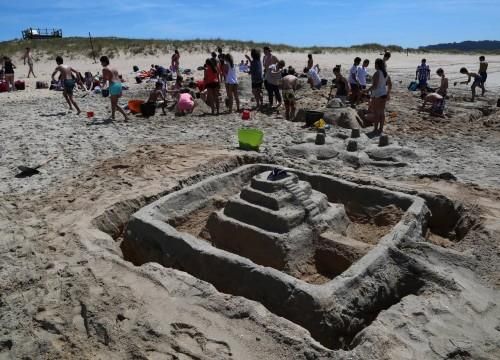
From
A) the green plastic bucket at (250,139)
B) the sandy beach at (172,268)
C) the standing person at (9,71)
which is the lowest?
the sandy beach at (172,268)

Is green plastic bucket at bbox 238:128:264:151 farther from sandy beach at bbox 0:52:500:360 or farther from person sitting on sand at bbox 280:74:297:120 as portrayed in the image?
person sitting on sand at bbox 280:74:297:120

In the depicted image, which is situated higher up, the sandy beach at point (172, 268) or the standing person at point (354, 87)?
the standing person at point (354, 87)

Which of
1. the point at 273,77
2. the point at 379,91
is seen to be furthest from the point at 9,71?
the point at 379,91

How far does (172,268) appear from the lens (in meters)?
4.35

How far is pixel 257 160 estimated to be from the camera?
23.7 ft

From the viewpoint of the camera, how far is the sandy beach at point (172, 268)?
318 centimetres

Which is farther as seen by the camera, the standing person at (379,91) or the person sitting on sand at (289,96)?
the person sitting on sand at (289,96)

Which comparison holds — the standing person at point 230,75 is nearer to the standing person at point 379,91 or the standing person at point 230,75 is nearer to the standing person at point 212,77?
the standing person at point 212,77

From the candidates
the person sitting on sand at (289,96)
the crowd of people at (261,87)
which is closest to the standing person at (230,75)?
the crowd of people at (261,87)

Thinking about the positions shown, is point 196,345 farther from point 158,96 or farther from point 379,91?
point 158,96

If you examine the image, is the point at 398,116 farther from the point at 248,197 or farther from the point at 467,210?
the point at 248,197

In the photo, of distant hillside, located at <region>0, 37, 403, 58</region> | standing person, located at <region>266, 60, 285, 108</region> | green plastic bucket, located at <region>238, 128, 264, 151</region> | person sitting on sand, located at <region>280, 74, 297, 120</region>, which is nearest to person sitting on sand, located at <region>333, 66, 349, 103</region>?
standing person, located at <region>266, 60, 285, 108</region>

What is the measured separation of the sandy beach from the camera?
3.18 metres

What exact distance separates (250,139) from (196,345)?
5017 millimetres
